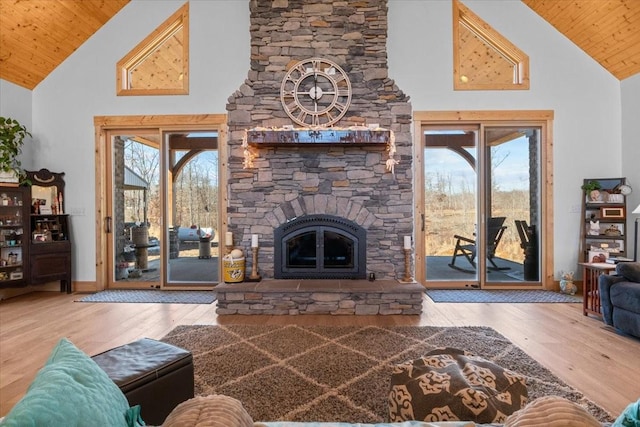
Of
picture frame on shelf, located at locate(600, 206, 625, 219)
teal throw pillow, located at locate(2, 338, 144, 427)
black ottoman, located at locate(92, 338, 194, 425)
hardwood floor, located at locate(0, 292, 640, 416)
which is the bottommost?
hardwood floor, located at locate(0, 292, 640, 416)

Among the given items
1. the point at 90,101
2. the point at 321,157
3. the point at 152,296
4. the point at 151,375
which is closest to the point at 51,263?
the point at 152,296

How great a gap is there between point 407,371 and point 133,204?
4896 millimetres

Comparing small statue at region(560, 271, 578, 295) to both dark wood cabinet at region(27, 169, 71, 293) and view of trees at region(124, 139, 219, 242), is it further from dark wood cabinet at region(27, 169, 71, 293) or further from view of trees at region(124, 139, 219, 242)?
dark wood cabinet at region(27, 169, 71, 293)

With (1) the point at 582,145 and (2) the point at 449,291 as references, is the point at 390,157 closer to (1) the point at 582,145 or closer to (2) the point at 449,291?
(2) the point at 449,291

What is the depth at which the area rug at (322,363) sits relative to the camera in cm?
196

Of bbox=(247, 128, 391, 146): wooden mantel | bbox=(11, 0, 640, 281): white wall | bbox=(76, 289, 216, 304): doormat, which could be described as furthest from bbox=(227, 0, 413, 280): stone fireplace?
bbox=(76, 289, 216, 304): doormat

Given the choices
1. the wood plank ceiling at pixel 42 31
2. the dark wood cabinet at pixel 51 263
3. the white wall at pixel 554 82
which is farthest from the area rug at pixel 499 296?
the wood plank ceiling at pixel 42 31

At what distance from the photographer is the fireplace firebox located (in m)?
4.20

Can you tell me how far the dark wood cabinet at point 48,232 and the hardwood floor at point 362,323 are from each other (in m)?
0.32

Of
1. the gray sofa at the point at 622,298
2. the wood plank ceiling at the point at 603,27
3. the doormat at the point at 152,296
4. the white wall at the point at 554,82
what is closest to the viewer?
the gray sofa at the point at 622,298

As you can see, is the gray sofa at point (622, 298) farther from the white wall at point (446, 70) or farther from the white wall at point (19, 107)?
the white wall at point (19, 107)

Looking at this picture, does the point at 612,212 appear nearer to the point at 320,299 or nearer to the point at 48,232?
the point at 320,299

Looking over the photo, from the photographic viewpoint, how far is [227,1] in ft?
15.5

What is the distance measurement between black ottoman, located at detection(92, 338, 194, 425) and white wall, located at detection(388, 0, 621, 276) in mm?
4463
